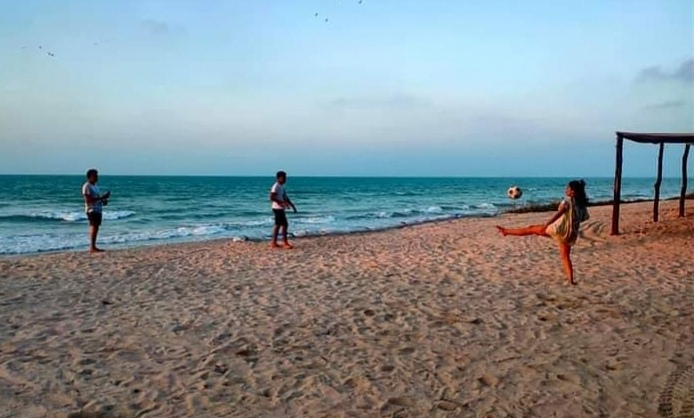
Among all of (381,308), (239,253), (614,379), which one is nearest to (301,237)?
(239,253)

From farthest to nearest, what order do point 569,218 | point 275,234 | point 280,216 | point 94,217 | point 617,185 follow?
1. point 617,185
2. point 275,234
3. point 280,216
4. point 94,217
5. point 569,218

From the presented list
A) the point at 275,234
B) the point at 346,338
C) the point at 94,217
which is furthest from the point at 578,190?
the point at 94,217

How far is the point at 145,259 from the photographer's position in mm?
10883

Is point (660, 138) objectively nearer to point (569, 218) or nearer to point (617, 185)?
point (617, 185)

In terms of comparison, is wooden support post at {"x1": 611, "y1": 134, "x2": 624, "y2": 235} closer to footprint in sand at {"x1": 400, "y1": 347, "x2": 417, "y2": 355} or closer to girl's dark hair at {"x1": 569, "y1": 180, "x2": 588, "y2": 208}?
girl's dark hair at {"x1": 569, "y1": 180, "x2": 588, "y2": 208}

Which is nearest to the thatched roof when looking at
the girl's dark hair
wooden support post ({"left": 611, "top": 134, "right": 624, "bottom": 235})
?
wooden support post ({"left": 611, "top": 134, "right": 624, "bottom": 235})

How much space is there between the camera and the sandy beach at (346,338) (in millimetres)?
3973

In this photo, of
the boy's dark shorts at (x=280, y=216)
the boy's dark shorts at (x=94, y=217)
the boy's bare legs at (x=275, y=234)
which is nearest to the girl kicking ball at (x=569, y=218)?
the boy's dark shorts at (x=280, y=216)

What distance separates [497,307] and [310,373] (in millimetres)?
2871

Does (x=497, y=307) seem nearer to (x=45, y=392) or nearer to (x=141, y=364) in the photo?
(x=141, y=364)

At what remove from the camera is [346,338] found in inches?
212

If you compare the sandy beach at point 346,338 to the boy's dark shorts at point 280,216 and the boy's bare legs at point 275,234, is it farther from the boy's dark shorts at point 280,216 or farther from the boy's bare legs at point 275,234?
the boy's bare legs at point 275,234

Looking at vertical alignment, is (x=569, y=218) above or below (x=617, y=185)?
below

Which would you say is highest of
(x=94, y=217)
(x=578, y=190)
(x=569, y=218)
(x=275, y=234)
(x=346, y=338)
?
(x=578, y=190)
